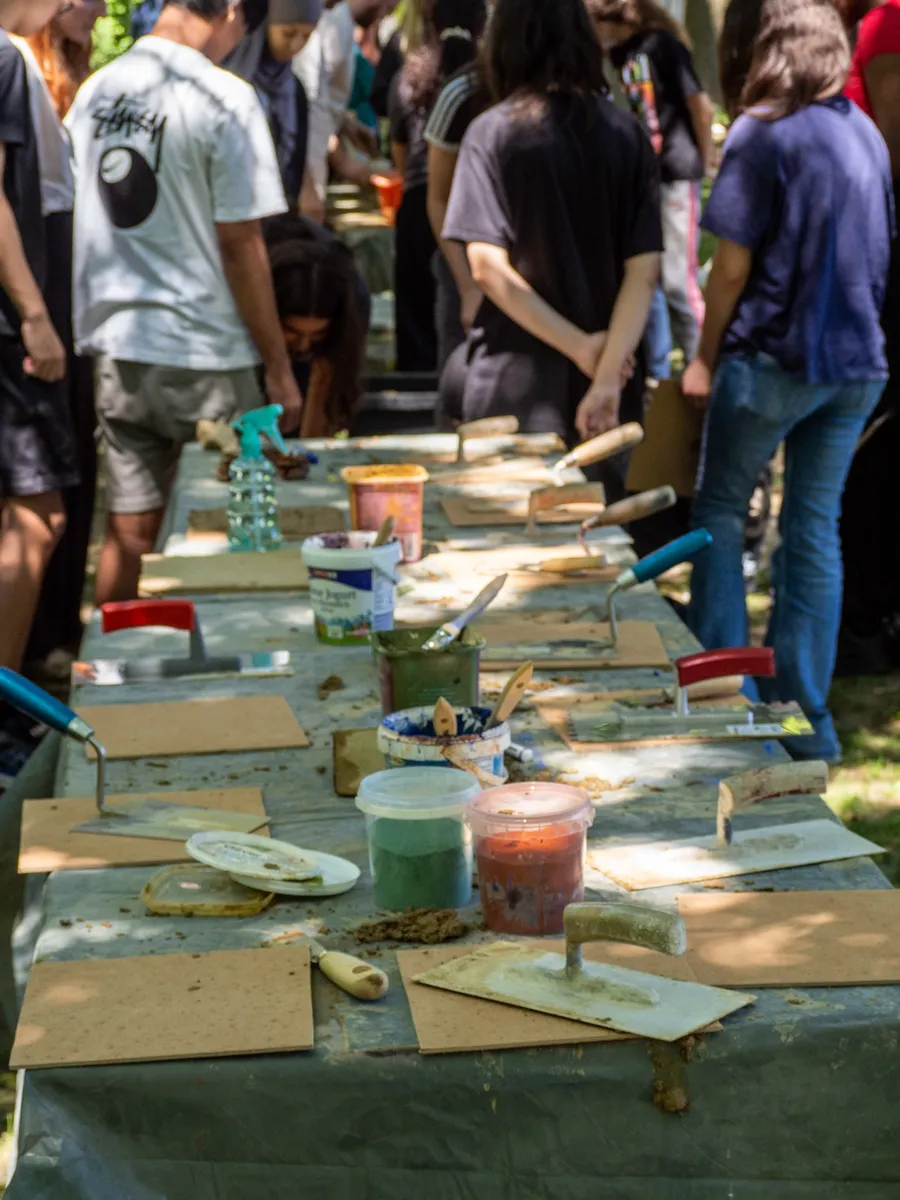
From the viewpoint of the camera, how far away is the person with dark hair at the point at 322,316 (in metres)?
4.71

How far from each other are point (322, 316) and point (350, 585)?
2.26m

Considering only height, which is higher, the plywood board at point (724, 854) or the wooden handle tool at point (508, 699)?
the wooden handle tool at point (508, 699)

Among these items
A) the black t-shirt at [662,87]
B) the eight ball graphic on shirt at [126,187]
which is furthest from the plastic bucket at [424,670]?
the black t-shirt at [662,87]

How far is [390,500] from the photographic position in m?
3.16

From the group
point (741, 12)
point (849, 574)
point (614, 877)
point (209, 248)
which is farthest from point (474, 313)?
point (614, 877)

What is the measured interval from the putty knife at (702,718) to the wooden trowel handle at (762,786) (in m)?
0.27

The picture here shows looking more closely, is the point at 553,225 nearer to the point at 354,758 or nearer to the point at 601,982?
the point at 354,758

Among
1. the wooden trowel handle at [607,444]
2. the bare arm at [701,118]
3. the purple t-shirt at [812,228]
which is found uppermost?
the bare arm at [701,118]

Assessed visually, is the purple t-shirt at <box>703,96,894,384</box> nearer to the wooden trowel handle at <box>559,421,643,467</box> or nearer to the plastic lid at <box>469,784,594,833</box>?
the wooden trowel handle at <box>559,421,643,467</box>

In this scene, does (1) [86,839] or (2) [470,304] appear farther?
(2) [470,304]

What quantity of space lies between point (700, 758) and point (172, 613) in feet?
3.10

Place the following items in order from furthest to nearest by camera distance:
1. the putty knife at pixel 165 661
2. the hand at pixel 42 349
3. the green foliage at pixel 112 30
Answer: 1. the green foliage at pixel 112 30
2. the hand at pixel 42 349
3. the putty knife at pixel 165 661

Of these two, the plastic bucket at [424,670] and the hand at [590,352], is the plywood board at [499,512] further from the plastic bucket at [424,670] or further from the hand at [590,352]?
the plastic bucket at [424,670]

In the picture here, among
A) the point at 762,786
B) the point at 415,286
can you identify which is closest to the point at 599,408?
the point at 762,786
